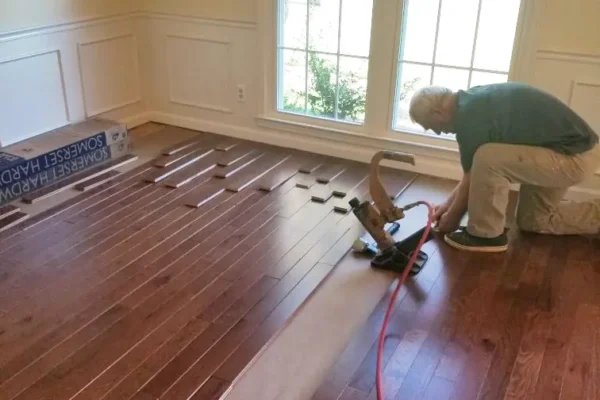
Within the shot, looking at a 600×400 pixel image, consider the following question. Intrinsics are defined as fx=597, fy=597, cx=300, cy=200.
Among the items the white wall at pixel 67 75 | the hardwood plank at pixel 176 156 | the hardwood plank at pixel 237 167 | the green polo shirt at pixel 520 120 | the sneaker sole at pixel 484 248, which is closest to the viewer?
the green polo shirt at pixel 520 120

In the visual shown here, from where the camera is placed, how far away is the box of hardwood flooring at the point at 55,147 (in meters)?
3.41

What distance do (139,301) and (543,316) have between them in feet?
5.51

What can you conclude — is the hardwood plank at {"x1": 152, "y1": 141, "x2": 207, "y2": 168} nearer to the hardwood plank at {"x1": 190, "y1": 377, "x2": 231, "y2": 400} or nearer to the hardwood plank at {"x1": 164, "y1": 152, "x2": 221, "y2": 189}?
the hardwood plank at {"x1": 164, "y1": 152, "x2": 221, "y2": 189}

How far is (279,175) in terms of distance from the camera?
382cm

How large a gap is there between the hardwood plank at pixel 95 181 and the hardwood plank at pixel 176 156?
11.4 inches

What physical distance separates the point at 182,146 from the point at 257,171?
2.38 ft

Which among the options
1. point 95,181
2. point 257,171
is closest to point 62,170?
point 95,181

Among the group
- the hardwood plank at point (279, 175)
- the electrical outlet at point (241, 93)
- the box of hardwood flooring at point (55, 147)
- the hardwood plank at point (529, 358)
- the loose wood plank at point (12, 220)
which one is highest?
the electrical outlet at point (241, 93)

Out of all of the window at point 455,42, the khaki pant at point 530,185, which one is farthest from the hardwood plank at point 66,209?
the khaki pant at point 530,185

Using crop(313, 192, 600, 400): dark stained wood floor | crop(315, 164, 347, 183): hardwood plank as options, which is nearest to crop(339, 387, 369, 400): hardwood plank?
crop(313, 192, 600, 400): dark stained wood floor

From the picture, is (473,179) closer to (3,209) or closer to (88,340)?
(88,340)

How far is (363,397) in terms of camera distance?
2.02 m

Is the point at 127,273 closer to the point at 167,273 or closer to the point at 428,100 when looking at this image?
the point at 167,273

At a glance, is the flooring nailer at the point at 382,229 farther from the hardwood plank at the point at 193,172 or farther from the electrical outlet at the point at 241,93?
the electrical outlet at the point at 241,93
